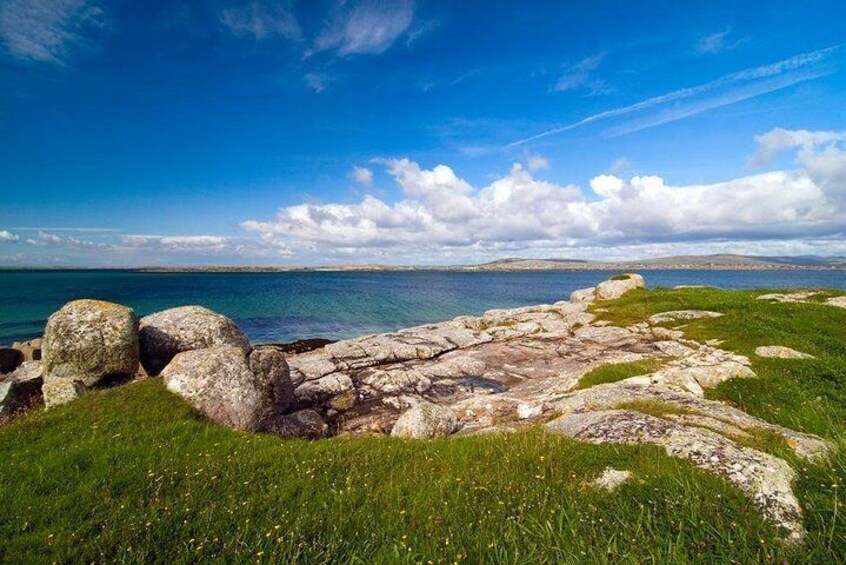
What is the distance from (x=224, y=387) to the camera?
13.7 meters

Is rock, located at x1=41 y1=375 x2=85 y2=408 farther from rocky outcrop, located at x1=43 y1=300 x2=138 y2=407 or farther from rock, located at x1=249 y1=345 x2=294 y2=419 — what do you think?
rock, located at x1=249 y1=345 x2=294 y2=419

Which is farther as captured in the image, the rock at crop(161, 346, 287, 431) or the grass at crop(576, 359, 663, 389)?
the grass at crop(576, 359, 663, 389)

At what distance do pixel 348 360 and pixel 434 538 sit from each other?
842 inches

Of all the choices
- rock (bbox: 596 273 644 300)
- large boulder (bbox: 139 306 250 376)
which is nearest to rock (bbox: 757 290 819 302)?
rock (bbox: 596 273 644 300)

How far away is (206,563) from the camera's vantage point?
17.3ft

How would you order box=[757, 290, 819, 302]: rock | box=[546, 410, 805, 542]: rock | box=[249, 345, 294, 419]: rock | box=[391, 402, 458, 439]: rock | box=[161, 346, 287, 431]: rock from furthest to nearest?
→ box=[757, 290, 819, 302]: rock
box=[249, 345, 294, 419]: rock
box=[391, 402, 458, 439]: rock
box=[161, 346, 287, 431]: rock
box=[546, 410, 805, 542]: rock

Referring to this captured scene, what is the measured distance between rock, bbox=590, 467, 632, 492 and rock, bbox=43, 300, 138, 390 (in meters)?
16.5

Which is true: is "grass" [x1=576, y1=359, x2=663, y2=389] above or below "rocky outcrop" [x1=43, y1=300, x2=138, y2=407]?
below

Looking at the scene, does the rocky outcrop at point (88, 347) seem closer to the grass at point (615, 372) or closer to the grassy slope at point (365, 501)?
the grassy slope at point (365, 501)

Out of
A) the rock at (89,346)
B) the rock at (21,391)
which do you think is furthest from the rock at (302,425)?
the rock at (21,391)

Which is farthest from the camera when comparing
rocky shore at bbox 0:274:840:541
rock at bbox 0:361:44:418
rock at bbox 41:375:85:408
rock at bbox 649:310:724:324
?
rock at bbox 649:310:724:324

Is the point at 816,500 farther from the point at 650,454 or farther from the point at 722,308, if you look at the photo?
the point at 722,308

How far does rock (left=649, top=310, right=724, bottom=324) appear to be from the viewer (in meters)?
29.9

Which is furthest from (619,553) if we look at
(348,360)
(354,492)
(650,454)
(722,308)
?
(722,308)
